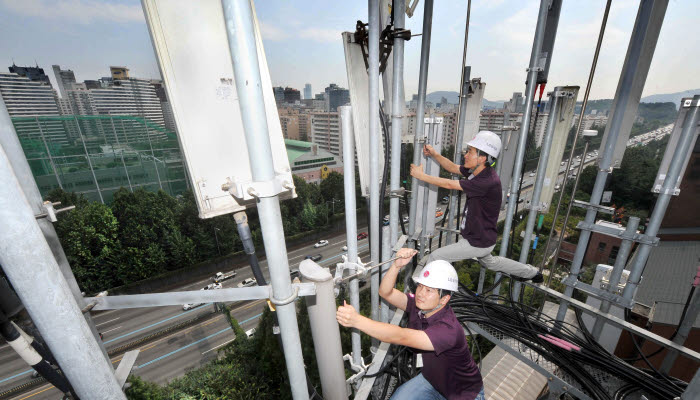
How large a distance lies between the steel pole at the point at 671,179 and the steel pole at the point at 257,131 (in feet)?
11.2

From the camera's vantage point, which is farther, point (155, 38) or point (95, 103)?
point (95, 103)

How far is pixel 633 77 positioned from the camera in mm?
2801

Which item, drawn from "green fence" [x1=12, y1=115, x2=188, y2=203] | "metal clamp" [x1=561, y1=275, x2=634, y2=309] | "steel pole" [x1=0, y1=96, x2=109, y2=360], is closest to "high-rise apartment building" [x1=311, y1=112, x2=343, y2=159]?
"green fence" [x1=12, y1=115, x2=188, y2=203]

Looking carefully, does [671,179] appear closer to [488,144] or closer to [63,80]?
[488,144]

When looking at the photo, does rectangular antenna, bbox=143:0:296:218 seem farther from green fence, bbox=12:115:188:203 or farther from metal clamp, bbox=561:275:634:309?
green fence, bbox=12:115:188:203

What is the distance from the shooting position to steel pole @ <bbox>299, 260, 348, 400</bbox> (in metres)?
1.87

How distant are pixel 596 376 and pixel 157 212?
73.0 feet

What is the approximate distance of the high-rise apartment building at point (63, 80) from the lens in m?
48.4

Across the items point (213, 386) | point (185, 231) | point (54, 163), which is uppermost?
point (54, 163)

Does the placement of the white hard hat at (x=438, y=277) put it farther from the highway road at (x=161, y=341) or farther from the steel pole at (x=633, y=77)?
the highway road at (x=161, y=341)

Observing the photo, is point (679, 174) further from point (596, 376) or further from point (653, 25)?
point (596, 376)

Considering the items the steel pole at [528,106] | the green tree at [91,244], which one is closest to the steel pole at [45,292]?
the steel pole at [528,106]

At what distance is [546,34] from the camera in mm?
3318

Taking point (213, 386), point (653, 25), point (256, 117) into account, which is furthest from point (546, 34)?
point (213, 386)
